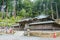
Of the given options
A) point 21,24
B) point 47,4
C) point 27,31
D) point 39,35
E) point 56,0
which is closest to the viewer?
point 39,35

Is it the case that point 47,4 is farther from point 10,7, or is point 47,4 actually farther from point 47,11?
point 10,7

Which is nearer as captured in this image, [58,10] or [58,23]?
[58,23]

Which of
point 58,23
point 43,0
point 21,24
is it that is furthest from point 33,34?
point 43,0

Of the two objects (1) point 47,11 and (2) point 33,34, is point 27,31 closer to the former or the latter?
(2) point 33,34

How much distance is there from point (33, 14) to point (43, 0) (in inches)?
284

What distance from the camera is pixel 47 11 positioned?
208 ft

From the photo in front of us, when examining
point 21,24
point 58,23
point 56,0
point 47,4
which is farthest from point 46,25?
point 47,4

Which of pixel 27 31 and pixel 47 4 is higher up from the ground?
pixel 47 4

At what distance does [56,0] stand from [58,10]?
4280 mm

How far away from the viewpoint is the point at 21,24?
138ft

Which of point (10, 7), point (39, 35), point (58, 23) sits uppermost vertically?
point (10, 7)

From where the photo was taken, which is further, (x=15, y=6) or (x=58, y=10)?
(x=15, y=6)

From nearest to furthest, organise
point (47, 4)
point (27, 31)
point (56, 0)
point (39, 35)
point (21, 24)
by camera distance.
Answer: point (39, 35) < point (27, 31) < point (21, 24) < point (56, 0) < point (47, 4)

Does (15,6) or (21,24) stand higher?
(15,6)
